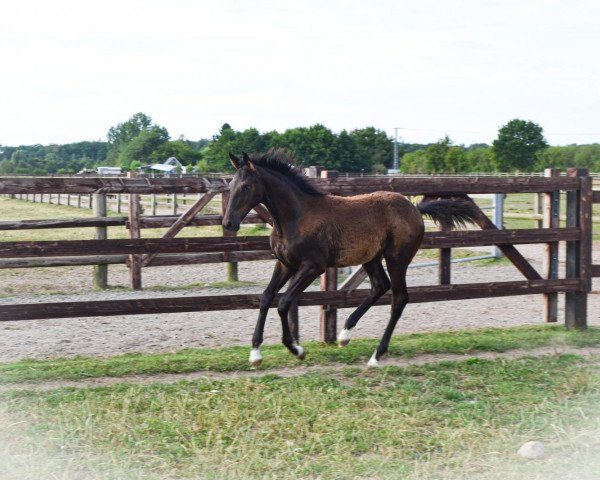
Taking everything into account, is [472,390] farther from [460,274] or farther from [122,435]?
[460,274]

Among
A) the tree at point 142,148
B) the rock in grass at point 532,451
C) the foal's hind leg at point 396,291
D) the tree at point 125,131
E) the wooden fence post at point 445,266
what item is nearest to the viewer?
the rock in grass at point 532,451

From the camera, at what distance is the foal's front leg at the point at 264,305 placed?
20.7 feet

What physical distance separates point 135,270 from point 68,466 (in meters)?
7.83

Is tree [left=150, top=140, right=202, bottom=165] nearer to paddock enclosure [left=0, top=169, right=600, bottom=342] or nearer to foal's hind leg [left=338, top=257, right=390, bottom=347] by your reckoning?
paddock enclosure [left=0, top=169, right=600, bottom=342]

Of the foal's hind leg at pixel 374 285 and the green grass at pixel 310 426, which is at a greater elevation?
the foal's hind leg at pixel 374 285

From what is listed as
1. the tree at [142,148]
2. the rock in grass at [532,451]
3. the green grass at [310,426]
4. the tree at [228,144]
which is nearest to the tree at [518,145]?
the tree at [228,144]

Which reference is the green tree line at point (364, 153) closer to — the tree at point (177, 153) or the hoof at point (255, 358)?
the tree at point (177, 153)

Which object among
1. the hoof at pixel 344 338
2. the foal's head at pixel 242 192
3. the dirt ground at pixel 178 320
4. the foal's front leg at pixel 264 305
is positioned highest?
the foal's head at pixel 242 192

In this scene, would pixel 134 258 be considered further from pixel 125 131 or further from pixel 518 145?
pixel 125 131

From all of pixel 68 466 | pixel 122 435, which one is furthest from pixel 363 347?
pixel 68 466

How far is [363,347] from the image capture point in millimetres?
7258

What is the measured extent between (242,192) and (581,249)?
14.7ft

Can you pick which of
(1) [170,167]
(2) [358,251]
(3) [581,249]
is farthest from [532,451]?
(1) [170,167]

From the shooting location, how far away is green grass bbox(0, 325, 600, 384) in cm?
630
